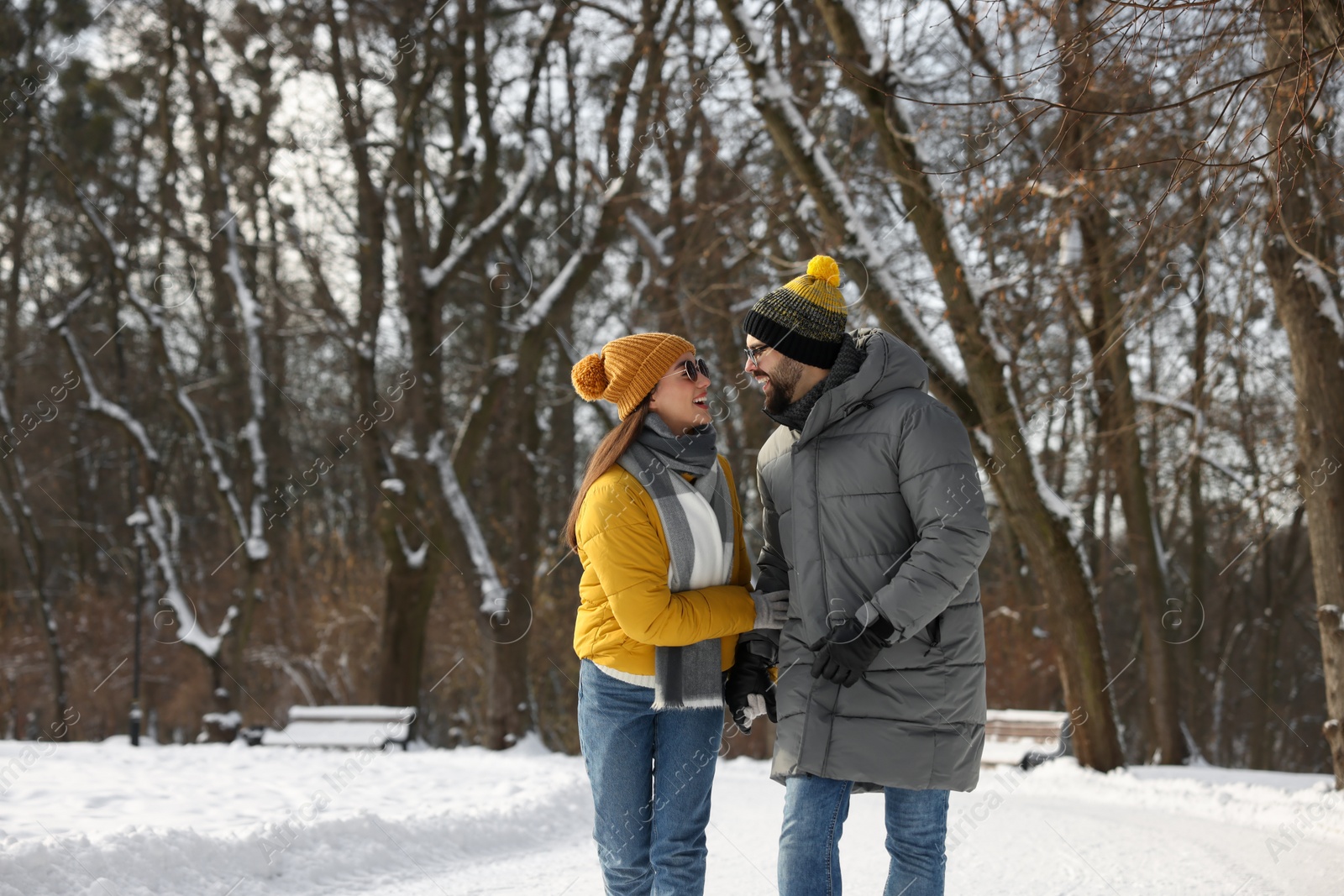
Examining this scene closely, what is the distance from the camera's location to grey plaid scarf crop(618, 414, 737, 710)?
292cm

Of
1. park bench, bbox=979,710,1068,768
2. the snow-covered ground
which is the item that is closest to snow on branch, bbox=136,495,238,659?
the snow-covered ground

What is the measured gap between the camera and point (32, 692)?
23.5 m

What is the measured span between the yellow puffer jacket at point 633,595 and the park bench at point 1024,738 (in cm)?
680

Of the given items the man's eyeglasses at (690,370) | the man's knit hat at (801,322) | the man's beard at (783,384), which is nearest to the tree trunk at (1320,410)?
the man's knit hat at (801,322)

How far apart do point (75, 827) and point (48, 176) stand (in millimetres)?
15865

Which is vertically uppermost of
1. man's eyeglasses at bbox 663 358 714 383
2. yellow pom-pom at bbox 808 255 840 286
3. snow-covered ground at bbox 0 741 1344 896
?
yellow pom-pom at bbox 808 255 840 286

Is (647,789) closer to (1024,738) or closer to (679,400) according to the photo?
(679,400)

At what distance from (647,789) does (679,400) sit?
1068 mm

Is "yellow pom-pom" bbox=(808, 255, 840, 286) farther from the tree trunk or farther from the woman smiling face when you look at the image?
the tree trunk

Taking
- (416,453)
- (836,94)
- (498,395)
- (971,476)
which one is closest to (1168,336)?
(836,94)

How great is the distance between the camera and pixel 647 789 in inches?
118

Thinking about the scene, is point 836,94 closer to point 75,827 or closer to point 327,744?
point 327,744

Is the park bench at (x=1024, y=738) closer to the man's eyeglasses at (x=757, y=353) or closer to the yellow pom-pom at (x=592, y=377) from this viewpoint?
the man's eyeglasses at (x=757, y=353)

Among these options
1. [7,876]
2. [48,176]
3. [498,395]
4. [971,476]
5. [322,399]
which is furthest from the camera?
[322,399]
